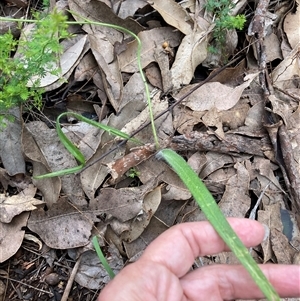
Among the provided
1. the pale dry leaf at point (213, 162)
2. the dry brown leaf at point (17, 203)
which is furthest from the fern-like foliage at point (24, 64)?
the pale dry leaf at point (213, 162)

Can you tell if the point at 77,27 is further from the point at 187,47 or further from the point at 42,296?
the point at 42,296

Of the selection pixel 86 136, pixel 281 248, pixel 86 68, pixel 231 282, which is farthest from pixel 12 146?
pixel 281 248

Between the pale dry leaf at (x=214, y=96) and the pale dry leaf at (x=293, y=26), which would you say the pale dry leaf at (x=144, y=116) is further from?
the pale dry leaf at (x=293, y=26)

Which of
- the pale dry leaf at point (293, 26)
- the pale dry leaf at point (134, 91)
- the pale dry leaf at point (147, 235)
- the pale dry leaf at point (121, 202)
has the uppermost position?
the pale dry leaf at point (293, 26)

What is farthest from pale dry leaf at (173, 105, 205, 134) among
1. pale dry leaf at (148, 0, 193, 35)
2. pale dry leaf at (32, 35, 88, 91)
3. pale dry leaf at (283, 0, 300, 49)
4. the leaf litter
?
pale dry leaf at (283, 0, 300, 49)

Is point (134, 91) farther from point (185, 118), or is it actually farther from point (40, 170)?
point (40, 170)

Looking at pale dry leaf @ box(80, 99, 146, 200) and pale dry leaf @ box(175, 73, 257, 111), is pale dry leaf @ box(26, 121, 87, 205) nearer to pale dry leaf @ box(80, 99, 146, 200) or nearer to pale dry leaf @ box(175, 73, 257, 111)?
pale dry leaf @ box(80, 99, 146, 200)

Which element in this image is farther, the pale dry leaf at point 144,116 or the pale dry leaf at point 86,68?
the pale dry leaf at point 86,68
